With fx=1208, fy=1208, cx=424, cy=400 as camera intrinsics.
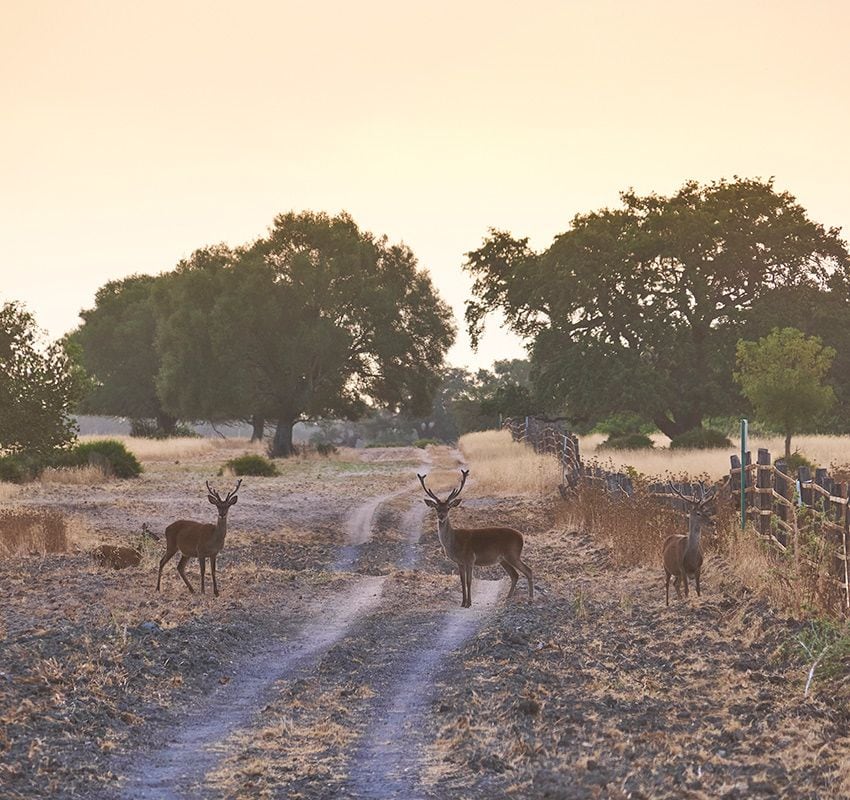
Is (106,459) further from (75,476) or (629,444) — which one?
(629,444)

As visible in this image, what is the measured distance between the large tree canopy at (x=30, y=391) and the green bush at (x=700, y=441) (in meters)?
29.2

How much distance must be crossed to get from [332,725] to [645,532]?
1023 cm

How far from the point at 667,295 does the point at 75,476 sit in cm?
2881

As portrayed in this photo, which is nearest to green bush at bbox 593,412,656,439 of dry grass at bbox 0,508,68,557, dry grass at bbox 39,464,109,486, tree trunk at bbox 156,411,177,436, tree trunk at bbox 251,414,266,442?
tree trunk at bbox 251,414,266,442

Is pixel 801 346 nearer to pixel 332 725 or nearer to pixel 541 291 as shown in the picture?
pixel 541 291

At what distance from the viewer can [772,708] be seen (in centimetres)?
965

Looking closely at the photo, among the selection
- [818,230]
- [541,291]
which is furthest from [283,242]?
[818,230]

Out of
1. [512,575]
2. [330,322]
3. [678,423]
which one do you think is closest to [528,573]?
[512,575]

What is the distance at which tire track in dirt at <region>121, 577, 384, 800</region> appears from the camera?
825 cm

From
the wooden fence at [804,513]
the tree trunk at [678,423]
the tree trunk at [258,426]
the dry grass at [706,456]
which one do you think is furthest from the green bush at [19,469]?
→ the tree trunk at [258,426]

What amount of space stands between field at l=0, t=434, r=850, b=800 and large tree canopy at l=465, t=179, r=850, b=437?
33841 millimetres

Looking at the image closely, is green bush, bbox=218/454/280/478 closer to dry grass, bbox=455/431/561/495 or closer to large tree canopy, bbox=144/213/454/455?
dry grass, bbox=455/431/561/495

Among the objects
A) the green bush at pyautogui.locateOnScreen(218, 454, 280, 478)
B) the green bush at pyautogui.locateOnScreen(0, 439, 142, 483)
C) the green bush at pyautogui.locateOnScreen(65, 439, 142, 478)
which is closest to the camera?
the green bush at pyautogui.locateOnScreen(0, 439, 142, 483)

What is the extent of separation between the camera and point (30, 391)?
1051 inches
